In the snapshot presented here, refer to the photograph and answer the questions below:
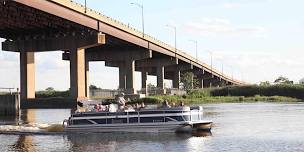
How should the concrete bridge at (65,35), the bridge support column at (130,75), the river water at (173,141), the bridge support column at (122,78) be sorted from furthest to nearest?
the bridge support column at (122,78), the bridge support column at (130,75), the concrete bridge at (65,35), the river water at (173,141)

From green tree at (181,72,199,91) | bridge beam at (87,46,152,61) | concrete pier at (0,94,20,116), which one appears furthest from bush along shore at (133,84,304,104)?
concrete pier at (0,94,20,116)

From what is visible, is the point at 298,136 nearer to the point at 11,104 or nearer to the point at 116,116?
the point at 116,116

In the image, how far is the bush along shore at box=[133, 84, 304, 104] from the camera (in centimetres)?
12838

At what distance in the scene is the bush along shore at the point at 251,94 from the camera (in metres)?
128

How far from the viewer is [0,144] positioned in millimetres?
40375

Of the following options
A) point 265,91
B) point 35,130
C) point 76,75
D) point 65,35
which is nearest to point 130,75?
point 65,35

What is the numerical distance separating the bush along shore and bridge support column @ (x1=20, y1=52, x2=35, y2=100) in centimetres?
2951

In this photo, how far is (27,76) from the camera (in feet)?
366

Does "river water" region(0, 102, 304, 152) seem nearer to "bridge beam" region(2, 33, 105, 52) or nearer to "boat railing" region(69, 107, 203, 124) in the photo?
"boat railing" region(69, 107, 203, 124)

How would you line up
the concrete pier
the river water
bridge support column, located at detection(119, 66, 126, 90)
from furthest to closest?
bridge support column, located at detection(119, 66, 126, 90) < the concrete pier < the river water

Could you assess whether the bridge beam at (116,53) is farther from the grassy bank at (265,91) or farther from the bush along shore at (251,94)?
the grassy bank at (265,91)

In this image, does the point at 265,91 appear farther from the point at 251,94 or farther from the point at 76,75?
the point at 76,75

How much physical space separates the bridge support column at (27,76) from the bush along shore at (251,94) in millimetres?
29511

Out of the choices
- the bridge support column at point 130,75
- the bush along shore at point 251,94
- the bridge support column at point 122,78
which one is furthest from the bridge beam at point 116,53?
the bush along shore at point 251,94
